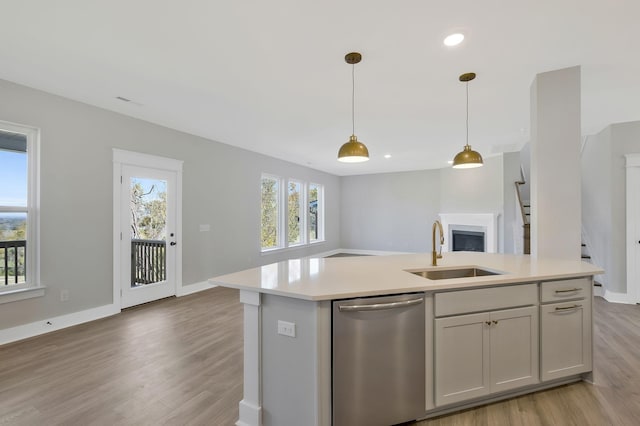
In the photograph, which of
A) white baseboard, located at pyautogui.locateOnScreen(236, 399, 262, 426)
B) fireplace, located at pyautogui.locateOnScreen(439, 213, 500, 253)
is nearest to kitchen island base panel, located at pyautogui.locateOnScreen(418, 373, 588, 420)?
white baseboard, located at pyautogui.locateOnScreen(236, 399, 262, 426)

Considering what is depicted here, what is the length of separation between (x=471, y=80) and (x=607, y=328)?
10.7 ft

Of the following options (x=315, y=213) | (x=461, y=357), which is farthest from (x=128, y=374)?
(x=315, y=213)

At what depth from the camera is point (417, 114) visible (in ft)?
13.3

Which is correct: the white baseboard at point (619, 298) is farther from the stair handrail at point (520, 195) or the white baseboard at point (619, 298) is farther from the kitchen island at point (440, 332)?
the kitchen island at point (440, 332)

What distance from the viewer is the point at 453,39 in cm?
230

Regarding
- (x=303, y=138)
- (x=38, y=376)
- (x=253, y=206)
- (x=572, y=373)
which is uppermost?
(x=303, y=138)

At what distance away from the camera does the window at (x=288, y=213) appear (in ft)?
22.6

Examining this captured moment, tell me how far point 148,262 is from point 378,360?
401 cm

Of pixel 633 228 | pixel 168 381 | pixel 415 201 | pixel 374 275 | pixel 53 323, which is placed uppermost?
pixel 415 201

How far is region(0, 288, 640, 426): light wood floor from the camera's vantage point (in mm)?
1954

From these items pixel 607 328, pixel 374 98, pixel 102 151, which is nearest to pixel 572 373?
pixel 607 328

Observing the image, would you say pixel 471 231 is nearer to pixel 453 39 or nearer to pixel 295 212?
pixel 295 212

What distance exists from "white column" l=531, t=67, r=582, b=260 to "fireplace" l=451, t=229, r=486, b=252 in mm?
4877

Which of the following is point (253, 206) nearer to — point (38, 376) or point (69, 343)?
point (69, 343)
